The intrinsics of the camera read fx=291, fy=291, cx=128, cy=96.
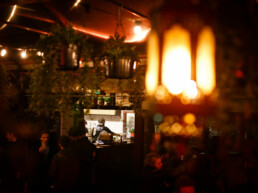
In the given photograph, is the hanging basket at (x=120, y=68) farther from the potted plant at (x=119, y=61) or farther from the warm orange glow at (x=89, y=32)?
the warm orange glow at (x=89, y=32)

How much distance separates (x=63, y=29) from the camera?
3135mm

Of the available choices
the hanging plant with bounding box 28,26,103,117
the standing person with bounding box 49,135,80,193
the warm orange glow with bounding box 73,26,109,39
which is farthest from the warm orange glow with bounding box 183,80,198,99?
the warm orange glow with bounding box 73,26,109,39

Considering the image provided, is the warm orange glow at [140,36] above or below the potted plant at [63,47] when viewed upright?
above

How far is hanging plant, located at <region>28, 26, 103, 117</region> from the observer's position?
3318 mm

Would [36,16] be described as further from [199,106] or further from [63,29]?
[199,106]

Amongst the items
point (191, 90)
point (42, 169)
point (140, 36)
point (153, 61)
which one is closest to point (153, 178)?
point (140, 36)

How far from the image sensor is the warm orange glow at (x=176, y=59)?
137 centimetres

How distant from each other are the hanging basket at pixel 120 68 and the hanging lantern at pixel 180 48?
1608mm

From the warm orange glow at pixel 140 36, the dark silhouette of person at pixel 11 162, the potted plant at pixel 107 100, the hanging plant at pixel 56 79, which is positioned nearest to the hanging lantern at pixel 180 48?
the hanging plant at pixel 56 79

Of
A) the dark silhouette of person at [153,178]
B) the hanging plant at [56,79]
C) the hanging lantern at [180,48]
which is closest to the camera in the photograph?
the hanging lantern at [180,48]

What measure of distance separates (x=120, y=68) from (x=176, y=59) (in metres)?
1.78

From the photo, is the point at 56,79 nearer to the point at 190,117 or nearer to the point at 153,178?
the point at 153,178

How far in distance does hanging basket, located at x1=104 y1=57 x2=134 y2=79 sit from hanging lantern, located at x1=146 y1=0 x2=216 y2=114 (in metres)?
1.61

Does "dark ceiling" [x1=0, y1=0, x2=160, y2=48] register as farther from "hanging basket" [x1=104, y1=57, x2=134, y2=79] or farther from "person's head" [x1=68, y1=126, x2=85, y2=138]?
"person's head" [x1=68, y1=126, x2=85, y2=138]
